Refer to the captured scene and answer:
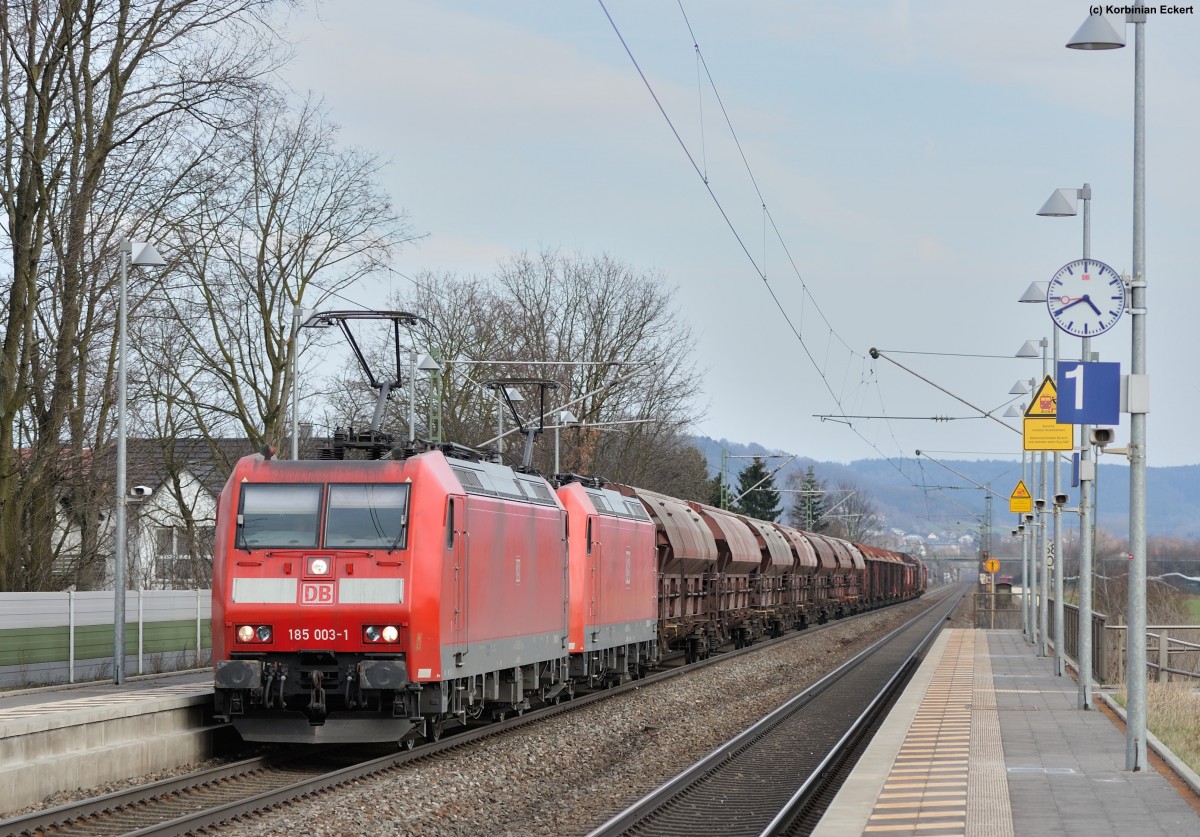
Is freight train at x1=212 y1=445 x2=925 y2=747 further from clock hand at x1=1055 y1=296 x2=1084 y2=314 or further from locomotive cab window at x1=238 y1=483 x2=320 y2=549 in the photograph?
clock hand at x1=1055 y1=296 x2=1084 y2=314

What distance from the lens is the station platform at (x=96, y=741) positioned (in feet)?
41.9

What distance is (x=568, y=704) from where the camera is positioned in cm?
2222

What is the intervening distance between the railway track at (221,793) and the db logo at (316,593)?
164 centimetres

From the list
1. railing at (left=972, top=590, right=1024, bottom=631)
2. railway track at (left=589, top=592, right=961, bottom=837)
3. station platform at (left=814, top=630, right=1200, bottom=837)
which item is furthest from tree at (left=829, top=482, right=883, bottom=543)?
station platform at (left=814, top=630, right=1200, bottom=837)

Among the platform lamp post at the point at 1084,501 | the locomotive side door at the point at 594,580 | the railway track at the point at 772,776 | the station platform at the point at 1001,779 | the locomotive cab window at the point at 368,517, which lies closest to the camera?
the station platform at the point at 1001,779

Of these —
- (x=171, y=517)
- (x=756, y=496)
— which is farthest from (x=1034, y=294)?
(x=756, y=496)

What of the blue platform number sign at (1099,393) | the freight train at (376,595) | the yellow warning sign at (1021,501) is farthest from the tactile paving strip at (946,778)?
the yellow warning sign at (1021,501)

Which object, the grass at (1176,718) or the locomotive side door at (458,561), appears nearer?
the locomotive side door at (458,561)

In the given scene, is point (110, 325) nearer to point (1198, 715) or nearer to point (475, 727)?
point (475, 727)

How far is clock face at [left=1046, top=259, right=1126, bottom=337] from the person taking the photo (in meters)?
14.8

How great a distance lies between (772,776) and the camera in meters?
15.9

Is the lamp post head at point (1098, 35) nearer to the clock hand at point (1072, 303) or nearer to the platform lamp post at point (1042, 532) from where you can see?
the clock hand at point (1072, 303)

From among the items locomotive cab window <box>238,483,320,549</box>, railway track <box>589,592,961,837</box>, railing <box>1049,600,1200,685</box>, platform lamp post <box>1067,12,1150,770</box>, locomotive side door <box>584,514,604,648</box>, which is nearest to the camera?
railway track <box>589,592,961,837</box>

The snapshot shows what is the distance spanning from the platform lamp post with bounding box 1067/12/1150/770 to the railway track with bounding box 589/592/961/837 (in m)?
2.86
